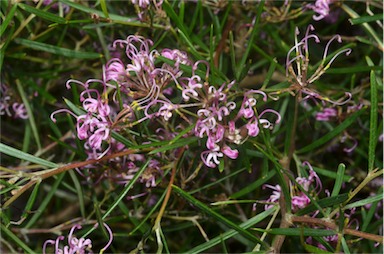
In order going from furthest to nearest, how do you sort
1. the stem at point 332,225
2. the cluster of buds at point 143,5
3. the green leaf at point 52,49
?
the green leaf at point 52,49
the cluster of buds at point 143,5
the stem at point 332,225

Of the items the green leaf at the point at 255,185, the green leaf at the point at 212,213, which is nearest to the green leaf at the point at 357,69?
the green leaf at the point at 255,185

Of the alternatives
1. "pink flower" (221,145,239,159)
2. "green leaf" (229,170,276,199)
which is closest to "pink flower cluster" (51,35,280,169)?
"pink flower" (221,145,239,159)

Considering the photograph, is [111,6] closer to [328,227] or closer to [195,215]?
[195,215]

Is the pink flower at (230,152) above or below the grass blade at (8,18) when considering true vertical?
below

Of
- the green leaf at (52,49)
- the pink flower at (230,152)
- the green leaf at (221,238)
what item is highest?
the green leaf at (52,49)

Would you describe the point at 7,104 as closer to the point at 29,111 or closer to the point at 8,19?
the point at 29,111

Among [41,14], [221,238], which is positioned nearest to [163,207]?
[221,238]

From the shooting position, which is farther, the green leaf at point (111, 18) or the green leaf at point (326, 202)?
the green leaf at point (111, 18)

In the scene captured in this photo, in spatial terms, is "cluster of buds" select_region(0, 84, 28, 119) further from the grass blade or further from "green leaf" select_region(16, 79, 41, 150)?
the grass blade

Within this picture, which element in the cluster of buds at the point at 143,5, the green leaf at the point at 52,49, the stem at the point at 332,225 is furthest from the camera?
the green leaf at the point at 52,49

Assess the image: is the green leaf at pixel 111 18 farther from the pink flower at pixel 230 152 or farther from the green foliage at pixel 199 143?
the pink flower at pixel 230 152

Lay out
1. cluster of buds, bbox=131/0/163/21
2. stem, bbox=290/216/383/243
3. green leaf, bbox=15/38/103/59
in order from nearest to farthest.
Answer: stem, bbox=290/216/383/243, cluster of buds, bbox=131/0/163/21, green leaf, bbox=15/38/103/59
